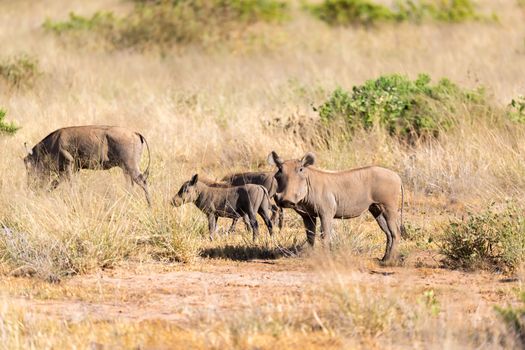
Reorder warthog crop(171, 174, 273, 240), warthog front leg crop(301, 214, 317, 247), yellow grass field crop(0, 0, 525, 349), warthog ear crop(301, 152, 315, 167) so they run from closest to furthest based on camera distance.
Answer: yellow grass field crop(0, 0, 525, 349) → warthog ear crop(301, 152, 315, 167) → warthog front leg crop(301, 214, 317, 247) → warthog crop(171, 174, 273, 240)

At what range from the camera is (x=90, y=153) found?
37.5 ft

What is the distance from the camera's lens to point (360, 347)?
6.24 m

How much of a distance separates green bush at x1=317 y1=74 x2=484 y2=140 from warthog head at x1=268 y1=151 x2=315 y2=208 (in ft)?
15.7

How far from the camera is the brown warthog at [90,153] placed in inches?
449

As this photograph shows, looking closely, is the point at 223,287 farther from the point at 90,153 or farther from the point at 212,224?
the point at 90,153

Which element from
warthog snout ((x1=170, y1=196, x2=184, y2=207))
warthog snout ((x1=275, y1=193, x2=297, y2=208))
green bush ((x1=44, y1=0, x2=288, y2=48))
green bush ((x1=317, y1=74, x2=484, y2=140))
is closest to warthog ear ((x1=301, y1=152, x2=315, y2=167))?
warthog snout ((x1=275, y1=193, x2=297, y2=208))

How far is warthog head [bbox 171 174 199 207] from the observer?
1026 cm

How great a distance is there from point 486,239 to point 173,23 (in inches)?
647

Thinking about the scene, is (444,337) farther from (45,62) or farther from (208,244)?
(45,62)

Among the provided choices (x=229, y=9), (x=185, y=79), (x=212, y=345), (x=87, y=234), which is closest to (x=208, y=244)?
(x=87, y=234)

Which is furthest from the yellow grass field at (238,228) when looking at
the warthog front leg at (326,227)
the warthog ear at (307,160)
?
the warthog ear at (307,160)

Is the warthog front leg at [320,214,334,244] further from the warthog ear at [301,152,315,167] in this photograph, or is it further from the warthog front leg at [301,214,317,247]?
the warthog ear at [301,152,315,167]

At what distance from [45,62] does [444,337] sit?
551 inches

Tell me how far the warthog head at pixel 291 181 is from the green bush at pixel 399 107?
4.77m
